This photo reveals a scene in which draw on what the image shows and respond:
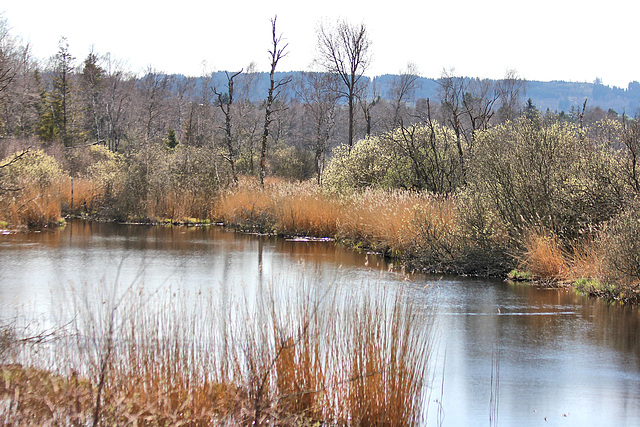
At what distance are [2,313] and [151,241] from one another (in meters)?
14.0

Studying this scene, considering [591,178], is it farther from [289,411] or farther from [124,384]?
[124,384]

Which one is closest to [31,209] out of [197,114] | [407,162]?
[407,162]

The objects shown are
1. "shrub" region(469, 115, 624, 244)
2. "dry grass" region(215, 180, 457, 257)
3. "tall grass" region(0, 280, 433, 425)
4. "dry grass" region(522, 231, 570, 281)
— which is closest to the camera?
"tall grass" region(0, 280, 433, 425)

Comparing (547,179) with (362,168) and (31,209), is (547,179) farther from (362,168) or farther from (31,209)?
(31,209)

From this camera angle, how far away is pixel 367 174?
2697 cm

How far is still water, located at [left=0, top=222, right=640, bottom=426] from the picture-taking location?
301 inches

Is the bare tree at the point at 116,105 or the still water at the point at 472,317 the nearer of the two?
the still water at the point at 472,317

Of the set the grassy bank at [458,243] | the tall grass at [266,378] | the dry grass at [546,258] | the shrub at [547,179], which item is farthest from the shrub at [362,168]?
the tall grass at [266,378]

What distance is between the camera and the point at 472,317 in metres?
12.0

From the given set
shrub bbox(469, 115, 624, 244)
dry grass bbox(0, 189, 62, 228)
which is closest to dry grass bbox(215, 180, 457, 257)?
shrub bbox(469, 115, 624, 244)

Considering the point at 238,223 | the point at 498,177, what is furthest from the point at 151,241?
the point at 498,177

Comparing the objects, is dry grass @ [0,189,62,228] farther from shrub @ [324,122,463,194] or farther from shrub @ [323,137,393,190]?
shrub @ [324,122,463,194]

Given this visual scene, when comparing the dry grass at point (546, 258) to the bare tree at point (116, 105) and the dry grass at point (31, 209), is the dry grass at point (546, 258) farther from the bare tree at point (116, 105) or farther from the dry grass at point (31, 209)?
the bare tree at point (116, 105)

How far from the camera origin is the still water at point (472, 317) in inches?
301
